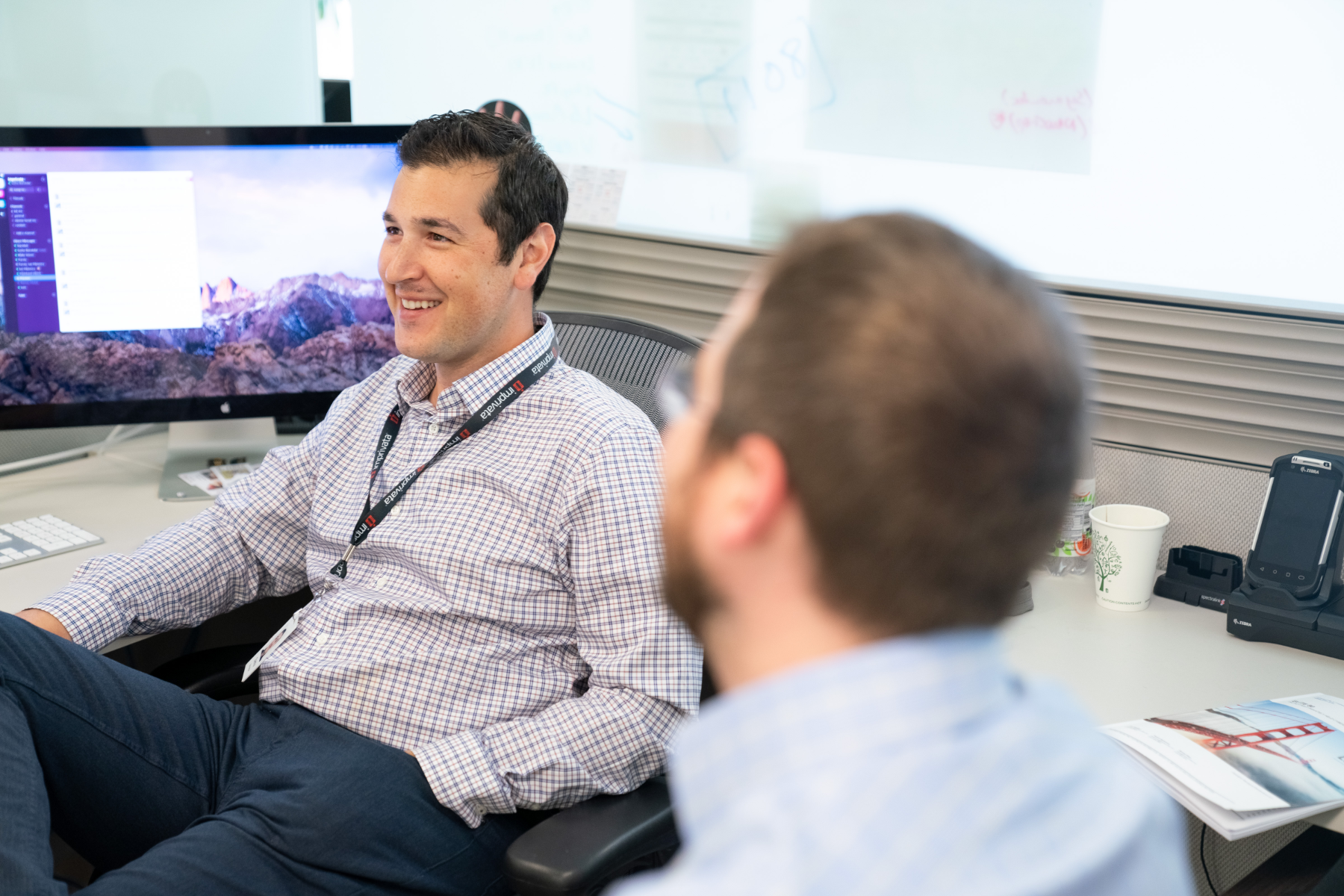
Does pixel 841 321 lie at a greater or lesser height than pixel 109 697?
greater

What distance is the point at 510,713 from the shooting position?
133 centimetres

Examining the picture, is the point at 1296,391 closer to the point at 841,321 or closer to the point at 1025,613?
the point at 1025,613

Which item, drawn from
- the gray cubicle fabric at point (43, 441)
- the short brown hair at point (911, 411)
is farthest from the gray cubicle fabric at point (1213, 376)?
the gray cubicle fabric at point (43, 441)

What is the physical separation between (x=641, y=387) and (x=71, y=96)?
158 cm

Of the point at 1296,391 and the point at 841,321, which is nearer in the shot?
the point at 841,321

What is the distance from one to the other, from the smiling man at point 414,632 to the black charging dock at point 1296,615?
2.42ft

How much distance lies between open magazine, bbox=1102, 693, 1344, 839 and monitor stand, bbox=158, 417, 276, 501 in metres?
1.51

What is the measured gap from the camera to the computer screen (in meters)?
1.78

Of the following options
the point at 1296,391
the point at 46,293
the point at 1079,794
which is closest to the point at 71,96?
the point at 46,293

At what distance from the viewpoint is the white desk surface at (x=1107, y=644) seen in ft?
4.37

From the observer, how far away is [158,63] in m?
2.46

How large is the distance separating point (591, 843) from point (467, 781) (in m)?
0.22

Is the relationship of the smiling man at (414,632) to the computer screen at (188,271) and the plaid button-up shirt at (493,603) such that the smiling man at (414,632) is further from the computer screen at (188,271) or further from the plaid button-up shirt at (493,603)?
the computer screen at (188,271)

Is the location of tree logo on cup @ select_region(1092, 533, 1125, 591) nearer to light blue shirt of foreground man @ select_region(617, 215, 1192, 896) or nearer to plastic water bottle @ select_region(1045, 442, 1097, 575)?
plastic water bottle @ select_region(1045, 442, 1097, 575)
